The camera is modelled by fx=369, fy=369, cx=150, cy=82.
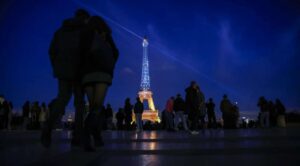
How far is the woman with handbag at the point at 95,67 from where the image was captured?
4.26 metres

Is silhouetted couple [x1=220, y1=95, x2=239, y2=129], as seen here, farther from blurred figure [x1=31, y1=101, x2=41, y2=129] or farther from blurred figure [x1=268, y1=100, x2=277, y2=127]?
blurred figure [x1=31, y1=101, x2=41, y2=129]

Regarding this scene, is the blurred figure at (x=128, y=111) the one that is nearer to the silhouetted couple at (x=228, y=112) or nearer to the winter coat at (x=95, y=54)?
the silhouetted couple at (x=228, y=112)

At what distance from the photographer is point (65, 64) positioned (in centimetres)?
448

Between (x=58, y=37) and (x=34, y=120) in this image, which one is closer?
(x=58, y=37)

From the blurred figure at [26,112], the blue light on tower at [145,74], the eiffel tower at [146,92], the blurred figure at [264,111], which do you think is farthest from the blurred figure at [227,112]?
the blue light on tower at [145,74]

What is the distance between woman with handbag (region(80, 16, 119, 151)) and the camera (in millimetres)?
4258

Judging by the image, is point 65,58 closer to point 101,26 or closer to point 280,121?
point 101,26

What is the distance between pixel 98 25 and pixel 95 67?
0.54 m

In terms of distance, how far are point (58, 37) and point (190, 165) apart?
7.49 ft

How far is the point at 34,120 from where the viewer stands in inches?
813

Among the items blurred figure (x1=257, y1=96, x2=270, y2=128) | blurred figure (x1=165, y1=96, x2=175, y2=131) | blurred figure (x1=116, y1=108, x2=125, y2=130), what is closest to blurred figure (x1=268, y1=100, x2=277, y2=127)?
blurred figure (x1=257, y1=96, x2=270, y2=128)

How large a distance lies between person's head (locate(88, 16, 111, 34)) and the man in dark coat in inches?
9.6

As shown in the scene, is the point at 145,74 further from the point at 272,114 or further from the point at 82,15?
the point at 82,15

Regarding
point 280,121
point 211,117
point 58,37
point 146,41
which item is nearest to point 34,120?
point 211,117
